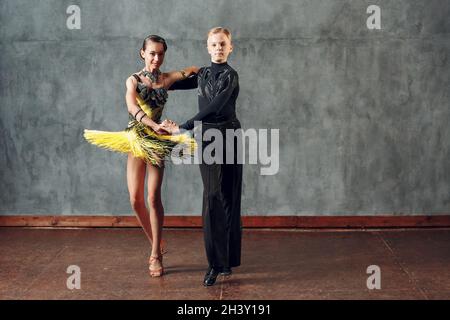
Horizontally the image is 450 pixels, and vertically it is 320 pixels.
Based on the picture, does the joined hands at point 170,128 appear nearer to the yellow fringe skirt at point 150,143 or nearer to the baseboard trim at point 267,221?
the yellow fringe skirt at point 150,143

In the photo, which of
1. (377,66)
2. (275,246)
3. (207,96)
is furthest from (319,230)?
(207,96)

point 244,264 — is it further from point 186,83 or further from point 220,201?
point 186,83

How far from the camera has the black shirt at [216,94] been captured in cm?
422

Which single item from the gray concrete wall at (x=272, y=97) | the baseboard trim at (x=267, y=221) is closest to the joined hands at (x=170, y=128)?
the gray concrete wall at (x=272, y=97)

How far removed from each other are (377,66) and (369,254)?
1.43 m

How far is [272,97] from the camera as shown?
18.2 ft

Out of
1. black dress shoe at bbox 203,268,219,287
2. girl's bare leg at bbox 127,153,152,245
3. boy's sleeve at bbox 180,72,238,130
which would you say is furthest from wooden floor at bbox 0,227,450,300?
boy's sleeve at bbox 180,72,238,130

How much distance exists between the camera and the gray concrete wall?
18.0ft

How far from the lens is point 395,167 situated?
559 centimetres

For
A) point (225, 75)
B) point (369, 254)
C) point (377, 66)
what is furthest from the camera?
point (377, 66)

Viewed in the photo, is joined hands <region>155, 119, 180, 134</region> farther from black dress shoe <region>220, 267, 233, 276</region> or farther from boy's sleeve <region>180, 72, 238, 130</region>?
black dress shoe <region>220, 267, 233, 276</region>

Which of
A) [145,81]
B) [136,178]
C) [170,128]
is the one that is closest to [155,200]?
A: [136,178]

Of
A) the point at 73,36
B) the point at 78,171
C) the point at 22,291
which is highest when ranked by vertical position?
the point at 73,36

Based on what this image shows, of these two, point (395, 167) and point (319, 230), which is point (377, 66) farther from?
point (319, 230)
